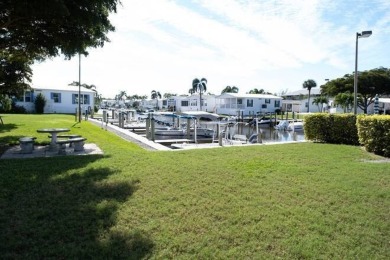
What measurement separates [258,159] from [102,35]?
716 centimetres

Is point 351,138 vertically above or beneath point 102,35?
beneath

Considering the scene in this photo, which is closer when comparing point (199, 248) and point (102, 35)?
point (199, 248)

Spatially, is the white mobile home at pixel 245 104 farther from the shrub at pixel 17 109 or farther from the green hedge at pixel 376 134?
the green hedge at pixel 376 134

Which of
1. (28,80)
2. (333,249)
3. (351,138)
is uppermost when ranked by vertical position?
(28,80)

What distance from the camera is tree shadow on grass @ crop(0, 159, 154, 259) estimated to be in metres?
4.57

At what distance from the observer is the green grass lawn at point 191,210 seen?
480 cm

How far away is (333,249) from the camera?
4.98m

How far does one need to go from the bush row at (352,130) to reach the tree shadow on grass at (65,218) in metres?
9.38

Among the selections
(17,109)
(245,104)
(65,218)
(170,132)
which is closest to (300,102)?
(245,104)

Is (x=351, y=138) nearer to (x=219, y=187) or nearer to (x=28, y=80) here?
(x=219, y=187)

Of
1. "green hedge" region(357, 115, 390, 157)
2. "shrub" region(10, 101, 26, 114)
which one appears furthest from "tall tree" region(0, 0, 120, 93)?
"shrub" region(10, 101, 26, 114)

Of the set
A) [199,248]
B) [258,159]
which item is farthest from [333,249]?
[258,159]

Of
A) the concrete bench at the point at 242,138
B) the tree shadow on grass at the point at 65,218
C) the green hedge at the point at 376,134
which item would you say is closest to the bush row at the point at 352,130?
the green hedge at the point at 376,134

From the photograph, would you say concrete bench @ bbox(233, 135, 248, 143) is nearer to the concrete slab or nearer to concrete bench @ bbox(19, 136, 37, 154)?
the concrete slab
